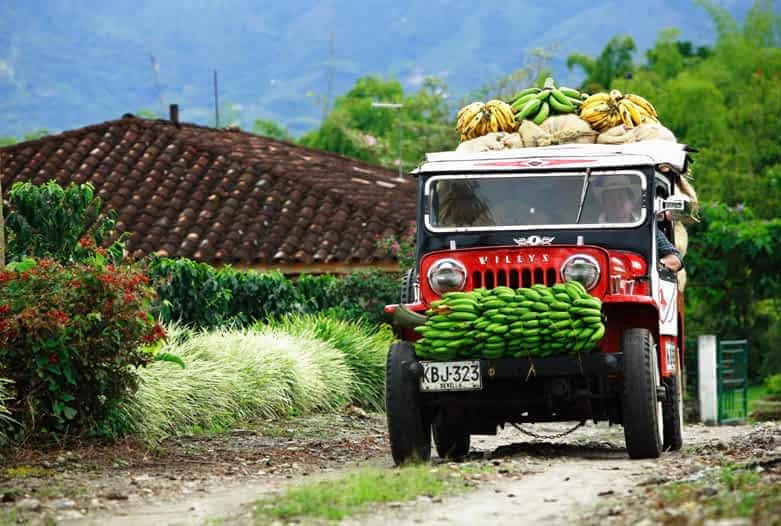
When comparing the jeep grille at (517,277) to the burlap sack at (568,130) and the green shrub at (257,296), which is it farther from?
the green shrub at (257,296)

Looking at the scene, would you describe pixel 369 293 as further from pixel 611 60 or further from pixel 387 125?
pixel 387 125

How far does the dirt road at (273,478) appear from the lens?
30.1 feet

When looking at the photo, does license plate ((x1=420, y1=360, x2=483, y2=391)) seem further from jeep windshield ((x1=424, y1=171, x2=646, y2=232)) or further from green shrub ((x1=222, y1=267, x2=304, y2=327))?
green shrub ((x1=222, y1=267, x2=304, y2=327))

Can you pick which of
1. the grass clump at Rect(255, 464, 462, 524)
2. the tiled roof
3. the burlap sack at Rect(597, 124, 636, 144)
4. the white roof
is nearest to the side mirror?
the white roof

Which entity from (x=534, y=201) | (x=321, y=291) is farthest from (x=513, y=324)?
(x=321, y=291)

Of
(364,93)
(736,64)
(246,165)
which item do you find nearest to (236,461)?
(246,165)

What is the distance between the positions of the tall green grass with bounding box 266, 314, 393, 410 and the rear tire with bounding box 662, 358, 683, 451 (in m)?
6.70

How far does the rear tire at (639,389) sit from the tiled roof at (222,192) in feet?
49.2

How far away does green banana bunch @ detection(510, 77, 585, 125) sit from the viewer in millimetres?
14789

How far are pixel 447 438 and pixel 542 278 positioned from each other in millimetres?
2436

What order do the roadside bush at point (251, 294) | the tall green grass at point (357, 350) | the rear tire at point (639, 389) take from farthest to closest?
the tall green grass at point (357, 350) → the roadside bush at point (251, 294) → the rear tire at point (639, 389)

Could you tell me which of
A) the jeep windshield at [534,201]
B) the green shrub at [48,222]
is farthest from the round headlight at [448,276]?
the green shrub at [48,222]

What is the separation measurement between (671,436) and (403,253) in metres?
11.1

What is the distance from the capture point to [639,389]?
1176 cm
